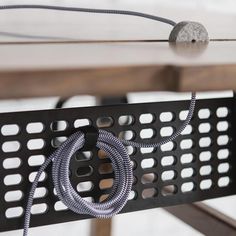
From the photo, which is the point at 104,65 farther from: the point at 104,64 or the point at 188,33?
the point at 188,33

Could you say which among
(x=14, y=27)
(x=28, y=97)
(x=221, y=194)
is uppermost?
(x=14, y=27)

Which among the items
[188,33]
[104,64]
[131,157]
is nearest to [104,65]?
Answer: [104,64]

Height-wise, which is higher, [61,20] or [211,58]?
[61,20]

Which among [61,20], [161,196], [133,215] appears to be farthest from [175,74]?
[133,215]

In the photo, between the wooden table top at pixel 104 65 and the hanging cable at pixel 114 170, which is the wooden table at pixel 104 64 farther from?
the hanging cable at pixel 114 170

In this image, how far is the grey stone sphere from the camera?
22.9 inches

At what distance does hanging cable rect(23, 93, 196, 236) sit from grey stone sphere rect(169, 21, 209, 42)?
0.21 ft

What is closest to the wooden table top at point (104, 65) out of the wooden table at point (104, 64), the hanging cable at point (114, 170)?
the wooden table at point (104, 64)

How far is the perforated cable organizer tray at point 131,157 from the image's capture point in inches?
24.9

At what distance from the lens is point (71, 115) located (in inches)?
25.2

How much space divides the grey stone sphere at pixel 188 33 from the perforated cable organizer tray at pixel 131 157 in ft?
0.43

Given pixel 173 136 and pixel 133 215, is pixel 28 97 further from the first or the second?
pixel 133 215

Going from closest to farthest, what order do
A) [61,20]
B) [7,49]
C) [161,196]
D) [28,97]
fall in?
[28,97], [7,49], [161,196], [61,20]

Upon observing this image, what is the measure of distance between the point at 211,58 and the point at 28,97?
6.6 inches
